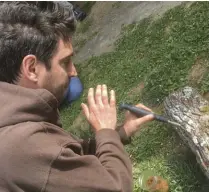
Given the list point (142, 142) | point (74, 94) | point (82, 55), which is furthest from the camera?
point (82, 55)

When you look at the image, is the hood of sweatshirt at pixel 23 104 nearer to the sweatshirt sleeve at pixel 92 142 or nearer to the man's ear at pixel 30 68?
the man's ear at pixel 30 68

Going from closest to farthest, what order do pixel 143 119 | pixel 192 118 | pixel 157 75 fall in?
1. pixel 143 119
2. pixel 192 118
3. pixel 157 75

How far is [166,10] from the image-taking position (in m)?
6.70

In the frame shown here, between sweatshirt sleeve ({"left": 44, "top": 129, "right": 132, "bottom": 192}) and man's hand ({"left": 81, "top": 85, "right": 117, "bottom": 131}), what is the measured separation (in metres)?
0.20

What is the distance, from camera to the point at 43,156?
172cm

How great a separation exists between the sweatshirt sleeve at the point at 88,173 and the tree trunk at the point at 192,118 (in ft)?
5.74

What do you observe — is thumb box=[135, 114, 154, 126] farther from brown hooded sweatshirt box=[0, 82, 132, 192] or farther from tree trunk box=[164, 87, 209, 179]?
tree trunk box=[164, 87, 209, 179]

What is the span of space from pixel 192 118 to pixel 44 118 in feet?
7.14

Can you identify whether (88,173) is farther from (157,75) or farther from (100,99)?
(157,75)

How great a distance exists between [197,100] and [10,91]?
2457mm

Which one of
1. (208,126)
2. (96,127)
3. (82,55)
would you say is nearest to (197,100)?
(208,126)

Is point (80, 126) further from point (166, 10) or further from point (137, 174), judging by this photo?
point (166, 10)

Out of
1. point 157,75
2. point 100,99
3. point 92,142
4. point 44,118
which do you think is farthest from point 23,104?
point 157,75

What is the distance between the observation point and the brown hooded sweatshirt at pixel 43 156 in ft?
5.59
